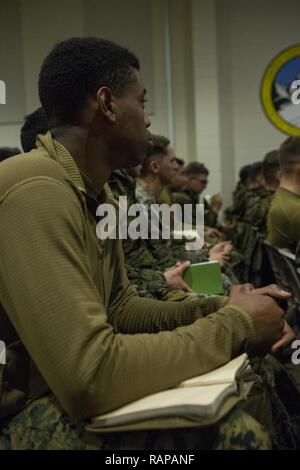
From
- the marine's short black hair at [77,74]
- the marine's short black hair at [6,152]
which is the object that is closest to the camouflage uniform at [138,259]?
the marine's short black hair at [6,152]

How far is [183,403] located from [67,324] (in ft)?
0.68

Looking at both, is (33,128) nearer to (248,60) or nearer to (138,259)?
(138,259)

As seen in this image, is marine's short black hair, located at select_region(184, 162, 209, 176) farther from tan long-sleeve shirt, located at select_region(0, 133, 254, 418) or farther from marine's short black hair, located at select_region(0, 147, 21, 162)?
tan long-sleeve shirt, located at select_region(0, 133, 254, 418)

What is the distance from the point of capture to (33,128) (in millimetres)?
1880

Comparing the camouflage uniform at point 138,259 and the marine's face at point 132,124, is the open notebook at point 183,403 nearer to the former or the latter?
the marine's face at point 132,124

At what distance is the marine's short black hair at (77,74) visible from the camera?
3.53ft

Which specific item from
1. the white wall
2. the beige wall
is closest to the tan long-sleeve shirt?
the beige wall

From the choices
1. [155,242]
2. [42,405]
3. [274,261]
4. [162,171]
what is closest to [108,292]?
[42,405]

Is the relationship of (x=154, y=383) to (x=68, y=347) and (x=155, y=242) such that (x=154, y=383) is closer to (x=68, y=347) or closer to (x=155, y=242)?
(x=68, y=347)

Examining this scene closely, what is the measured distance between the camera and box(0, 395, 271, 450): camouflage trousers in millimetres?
812

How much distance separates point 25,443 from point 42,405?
7 cm

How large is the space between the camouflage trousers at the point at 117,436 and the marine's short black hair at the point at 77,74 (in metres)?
0.56

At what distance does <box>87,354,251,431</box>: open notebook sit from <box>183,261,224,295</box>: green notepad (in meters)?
1.10

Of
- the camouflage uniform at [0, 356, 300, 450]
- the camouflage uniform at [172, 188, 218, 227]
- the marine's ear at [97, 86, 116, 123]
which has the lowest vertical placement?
the camouflage uniform at [172, 188, 218, 227]
